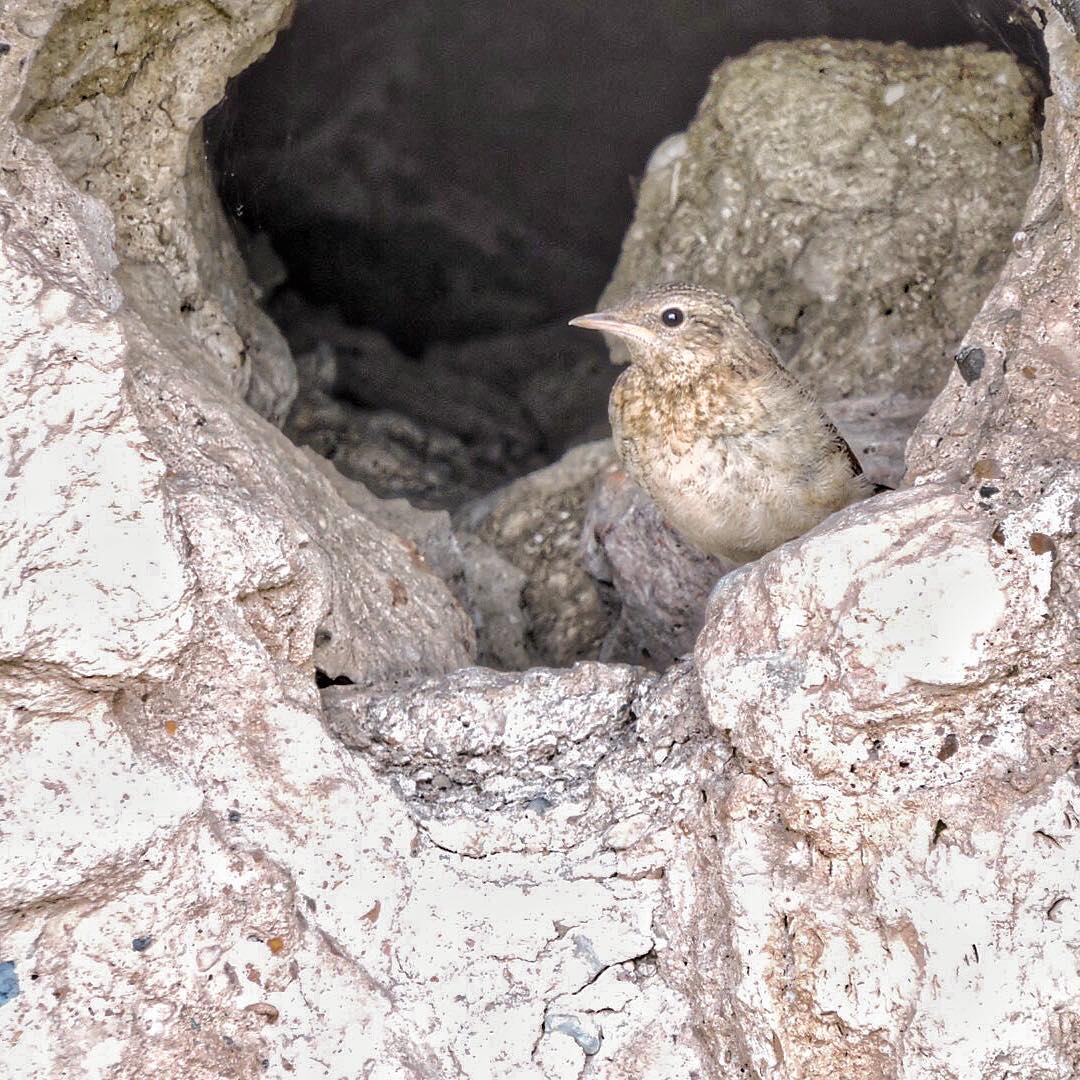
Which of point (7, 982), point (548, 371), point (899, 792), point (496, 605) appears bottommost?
point (899, 792)

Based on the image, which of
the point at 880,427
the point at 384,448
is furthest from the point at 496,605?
the point at 880,427

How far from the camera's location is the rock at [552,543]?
5328mm

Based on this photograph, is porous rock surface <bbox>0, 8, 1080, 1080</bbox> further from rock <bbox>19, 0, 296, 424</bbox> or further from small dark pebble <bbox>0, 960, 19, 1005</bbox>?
rock <bbox>19, 0, 296, 424</bbox>

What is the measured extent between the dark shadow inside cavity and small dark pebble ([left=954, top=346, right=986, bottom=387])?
112 centimetres

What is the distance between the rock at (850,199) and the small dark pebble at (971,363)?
5.86ft

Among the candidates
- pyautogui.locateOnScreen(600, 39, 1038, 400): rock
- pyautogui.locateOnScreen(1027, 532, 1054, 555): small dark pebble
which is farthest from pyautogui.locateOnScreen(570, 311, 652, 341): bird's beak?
pyautogui.locateOnScreen(1027, 532, 1054, 555): small dark pebble

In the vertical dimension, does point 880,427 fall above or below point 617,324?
below

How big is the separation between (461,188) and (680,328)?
1646 mm

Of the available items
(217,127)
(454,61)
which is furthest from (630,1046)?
(454,61)

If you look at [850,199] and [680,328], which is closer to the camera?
[680,328]

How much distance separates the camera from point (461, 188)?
554 centimetres

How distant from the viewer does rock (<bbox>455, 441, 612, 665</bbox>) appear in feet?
17.5

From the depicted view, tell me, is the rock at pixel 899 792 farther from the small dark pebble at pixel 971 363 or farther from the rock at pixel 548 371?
the rock at pixel 548 371

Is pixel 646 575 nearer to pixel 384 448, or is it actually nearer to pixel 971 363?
pixel 384 448
